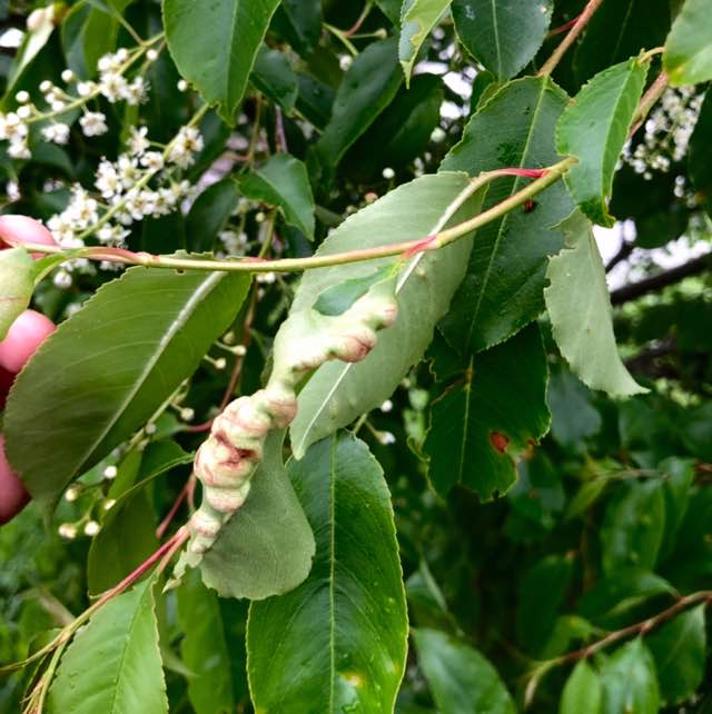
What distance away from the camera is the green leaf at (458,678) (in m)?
0.80

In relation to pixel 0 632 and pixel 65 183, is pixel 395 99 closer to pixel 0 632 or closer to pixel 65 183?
pixel 65 183

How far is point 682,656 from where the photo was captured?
0.88 m

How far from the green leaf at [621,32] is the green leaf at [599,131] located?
9.3 inches

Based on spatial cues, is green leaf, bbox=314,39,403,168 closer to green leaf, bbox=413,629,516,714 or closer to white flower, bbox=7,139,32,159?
white flower, bbox=7,139,32,159

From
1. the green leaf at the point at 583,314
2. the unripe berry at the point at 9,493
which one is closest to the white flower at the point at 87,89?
the unripe berry at the point at 9,493

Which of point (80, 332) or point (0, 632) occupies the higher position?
point (80, 332)

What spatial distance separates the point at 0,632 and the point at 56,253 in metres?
1.13

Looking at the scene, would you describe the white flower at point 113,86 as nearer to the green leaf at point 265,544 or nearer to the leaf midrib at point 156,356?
the leaf midrib at point 156,356

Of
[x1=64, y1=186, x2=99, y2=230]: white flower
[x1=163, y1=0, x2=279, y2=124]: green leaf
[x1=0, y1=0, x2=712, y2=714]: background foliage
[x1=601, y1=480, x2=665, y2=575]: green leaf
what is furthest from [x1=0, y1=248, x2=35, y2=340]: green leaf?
[x1=601, y1=480, x2=665, y2=575]: green leaf

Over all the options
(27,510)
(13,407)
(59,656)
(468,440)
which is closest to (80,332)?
(13,407)

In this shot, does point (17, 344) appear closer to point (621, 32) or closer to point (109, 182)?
point (109, 182)

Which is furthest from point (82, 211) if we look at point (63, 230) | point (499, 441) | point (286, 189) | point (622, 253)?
point (622, 253)

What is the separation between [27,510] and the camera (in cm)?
92

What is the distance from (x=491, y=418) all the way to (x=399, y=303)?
0.19 m
